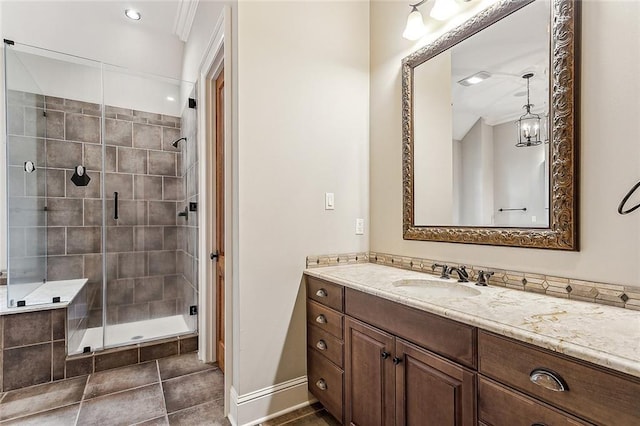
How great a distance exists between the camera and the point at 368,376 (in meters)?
1.39

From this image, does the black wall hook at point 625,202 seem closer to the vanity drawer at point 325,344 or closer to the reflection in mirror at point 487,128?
the reflection in mirror at point 487,128

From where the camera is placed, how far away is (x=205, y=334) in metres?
2.44

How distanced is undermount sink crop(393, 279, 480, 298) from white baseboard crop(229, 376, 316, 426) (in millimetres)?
909

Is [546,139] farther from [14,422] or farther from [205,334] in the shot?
[14,422]

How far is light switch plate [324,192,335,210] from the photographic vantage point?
6.48 feet

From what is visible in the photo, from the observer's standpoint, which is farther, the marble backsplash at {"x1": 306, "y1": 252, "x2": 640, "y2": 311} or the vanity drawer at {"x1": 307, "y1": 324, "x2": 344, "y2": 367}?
the vanity drawer at {"x1": 307, "y1": 324, "x2": 344, "y2": 367}

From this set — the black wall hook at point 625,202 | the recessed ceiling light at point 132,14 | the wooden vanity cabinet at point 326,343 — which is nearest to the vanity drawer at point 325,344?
the wooden vanity cabinet at point 326,343

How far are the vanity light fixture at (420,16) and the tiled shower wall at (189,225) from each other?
6.35 feet

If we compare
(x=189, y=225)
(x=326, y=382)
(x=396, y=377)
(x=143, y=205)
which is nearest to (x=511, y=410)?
(x=396, y=377)

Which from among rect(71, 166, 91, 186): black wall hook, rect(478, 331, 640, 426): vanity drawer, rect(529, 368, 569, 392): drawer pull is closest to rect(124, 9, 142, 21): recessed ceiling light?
rect(71, 166, 91, 186): black wall hook

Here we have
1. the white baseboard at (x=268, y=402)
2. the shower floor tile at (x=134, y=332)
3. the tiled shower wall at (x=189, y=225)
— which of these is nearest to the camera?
the white baseboard at (x=268, y=402)

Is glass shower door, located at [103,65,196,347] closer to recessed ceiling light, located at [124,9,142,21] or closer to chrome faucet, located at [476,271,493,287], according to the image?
recessed ceiling light, located at [124,9,142,21]

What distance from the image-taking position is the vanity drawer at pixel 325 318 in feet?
5.27

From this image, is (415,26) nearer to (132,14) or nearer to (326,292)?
(326,292)
